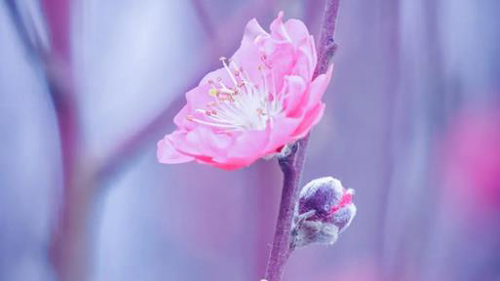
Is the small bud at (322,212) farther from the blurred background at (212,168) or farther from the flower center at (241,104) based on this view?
the blurred background at (212,168)

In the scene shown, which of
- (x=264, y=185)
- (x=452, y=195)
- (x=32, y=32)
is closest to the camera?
(x=32, y=32)

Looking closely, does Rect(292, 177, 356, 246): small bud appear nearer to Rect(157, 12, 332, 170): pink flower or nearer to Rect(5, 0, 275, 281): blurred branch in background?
Rect(157, 12, 332, 170): pink flower

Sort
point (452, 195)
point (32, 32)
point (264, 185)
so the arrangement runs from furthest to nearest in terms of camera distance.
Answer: point (452, 195) < point (264, 185) < point (32, 32)

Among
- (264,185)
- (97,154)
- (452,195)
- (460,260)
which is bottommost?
(460,260)

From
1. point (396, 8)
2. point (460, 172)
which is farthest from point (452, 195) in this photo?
point (396, 8)

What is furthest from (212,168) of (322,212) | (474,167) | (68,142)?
(322,212)

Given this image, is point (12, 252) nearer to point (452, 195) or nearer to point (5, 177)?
point (5, 177)

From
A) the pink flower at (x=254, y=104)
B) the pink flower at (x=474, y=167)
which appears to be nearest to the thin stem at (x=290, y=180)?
the pink flower at (x=254, y=104)

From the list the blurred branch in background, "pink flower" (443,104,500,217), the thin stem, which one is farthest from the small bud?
"pink flower" (443,104,500,217)
